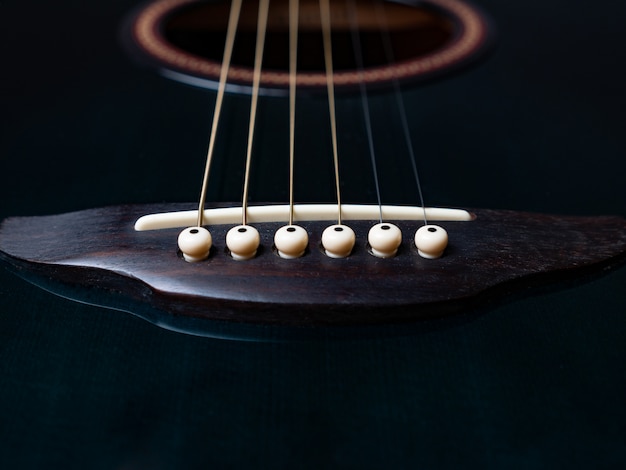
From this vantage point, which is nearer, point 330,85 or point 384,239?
point 384,239

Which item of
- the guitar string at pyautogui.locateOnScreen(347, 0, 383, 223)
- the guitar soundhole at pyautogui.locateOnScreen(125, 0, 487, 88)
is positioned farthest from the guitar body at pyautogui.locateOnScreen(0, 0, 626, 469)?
the guitar soundhole at pyautogui.locateOnScreen(125, 0, 487, 88)

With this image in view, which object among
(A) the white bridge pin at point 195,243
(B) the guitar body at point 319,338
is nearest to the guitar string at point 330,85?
(B) the guitar body at point 319,338

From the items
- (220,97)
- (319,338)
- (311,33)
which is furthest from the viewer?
(311,33)

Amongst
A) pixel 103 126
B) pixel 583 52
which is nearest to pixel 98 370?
pixel 103 126

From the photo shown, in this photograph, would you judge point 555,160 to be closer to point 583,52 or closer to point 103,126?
point 583,52

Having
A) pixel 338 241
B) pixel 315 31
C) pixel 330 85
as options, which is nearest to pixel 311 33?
pixel 315 31

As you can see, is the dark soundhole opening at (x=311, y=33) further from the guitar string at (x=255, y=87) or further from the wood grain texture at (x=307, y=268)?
the wood grain texture at (x=307, y=268)

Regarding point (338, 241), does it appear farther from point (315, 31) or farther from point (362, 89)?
point (315, 31)
